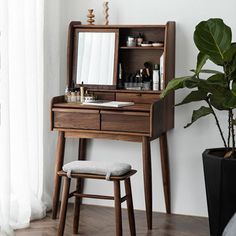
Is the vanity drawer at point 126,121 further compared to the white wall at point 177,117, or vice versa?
the white wall at point 177,117

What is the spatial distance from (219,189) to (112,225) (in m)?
0.85

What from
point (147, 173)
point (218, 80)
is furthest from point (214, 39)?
point (147, 173)

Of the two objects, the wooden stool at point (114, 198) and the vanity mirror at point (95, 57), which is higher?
the vanity mirror at point (95, 57)

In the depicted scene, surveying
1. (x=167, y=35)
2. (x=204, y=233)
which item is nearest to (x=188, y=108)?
(x=167, y=35)

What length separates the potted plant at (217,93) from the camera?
12.4 feet

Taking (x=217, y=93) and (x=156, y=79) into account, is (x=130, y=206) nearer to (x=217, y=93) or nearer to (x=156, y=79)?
(x=217, y=93)

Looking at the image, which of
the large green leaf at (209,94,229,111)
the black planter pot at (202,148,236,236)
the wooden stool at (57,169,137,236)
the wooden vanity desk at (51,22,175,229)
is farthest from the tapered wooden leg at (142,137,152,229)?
the large green leaf at (209,94,229,111)

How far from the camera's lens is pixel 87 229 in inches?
165

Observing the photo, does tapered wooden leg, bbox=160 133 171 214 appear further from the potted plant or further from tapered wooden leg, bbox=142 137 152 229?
the potted plant

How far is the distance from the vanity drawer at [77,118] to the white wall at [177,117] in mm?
473

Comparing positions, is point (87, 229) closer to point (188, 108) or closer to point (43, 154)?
point (43, 154)

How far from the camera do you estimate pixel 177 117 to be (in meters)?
4.59

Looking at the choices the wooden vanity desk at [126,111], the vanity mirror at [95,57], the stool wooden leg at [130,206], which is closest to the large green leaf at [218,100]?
the wooden vanity desk at [126,111]

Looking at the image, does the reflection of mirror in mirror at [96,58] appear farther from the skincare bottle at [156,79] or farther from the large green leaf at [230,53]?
the large green leaf at [230,53]
